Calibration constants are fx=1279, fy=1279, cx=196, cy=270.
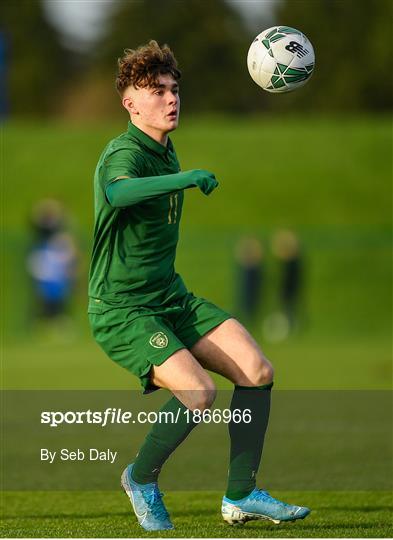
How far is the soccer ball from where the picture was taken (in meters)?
7.30

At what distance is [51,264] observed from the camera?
25.7m

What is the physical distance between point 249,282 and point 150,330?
19217 mm

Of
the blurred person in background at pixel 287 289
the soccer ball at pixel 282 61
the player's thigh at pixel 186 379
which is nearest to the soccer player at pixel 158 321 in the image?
the player's thigh at pixel 186 379

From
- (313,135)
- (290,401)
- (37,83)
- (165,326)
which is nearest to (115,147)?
(165,326)

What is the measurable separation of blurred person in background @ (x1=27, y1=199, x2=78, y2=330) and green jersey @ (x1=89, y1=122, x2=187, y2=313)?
1878cm

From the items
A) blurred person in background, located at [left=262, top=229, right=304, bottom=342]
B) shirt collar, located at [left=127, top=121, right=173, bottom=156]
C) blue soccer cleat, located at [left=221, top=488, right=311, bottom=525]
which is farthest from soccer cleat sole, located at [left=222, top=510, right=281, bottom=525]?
blurred person in background, located at [left=262, top=229, right=304, bottom=342]

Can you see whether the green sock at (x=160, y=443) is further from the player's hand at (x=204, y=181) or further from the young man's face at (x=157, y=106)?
the young man's face at (x=157, y=106)

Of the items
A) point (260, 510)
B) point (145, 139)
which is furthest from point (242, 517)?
point (145, 139)

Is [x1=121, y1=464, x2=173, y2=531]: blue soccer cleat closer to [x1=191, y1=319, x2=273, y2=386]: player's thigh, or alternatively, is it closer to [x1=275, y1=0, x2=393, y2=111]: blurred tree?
[x1=191, y1=319, x2=273, y2=386]: player's thigh

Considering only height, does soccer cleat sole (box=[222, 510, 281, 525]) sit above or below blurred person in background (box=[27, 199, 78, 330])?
above

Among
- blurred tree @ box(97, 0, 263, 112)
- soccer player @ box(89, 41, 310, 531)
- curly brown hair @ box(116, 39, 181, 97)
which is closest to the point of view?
soccer player @ box(89, 41, 310, 531)

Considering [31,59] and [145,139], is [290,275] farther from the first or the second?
[31,59]

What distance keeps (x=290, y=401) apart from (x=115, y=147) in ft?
24.7

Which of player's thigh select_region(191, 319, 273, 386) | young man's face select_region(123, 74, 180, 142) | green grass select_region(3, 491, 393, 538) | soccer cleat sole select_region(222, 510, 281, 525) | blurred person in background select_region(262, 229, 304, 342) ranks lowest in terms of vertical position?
blurred person in background select_region(262, 229, 304, 342)
